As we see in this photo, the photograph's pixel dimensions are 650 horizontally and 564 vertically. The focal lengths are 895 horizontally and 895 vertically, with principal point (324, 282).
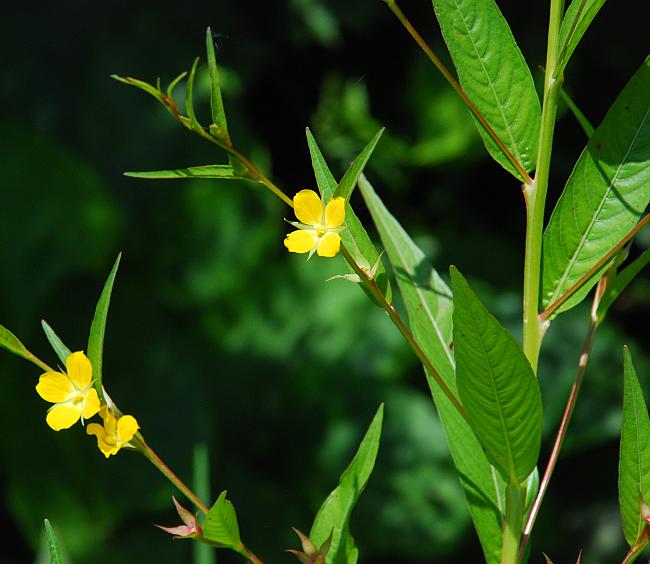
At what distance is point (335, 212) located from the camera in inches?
18.8

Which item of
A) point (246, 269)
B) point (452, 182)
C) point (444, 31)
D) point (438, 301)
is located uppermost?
point (444, 31)

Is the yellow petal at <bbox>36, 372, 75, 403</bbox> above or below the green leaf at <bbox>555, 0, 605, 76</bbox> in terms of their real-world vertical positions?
below

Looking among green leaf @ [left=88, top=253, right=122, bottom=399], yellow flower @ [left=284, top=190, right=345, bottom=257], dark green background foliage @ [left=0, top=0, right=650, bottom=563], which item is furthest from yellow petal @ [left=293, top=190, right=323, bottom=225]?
dark green background foliage @ [left=0, top=0, right=650, bottom=563]

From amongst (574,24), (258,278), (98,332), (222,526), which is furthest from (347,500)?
(258,278)

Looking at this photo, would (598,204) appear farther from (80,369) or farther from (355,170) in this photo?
(80,369)

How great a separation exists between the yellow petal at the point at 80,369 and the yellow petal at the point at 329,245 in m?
0.15

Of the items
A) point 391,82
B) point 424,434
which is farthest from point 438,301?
point 391,82

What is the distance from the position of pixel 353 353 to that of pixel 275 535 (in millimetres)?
374

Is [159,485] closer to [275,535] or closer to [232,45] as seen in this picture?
[275,535]

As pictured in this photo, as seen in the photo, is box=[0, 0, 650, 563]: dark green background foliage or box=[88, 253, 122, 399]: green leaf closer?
box=[88, 253, 122, 399]: green leaf

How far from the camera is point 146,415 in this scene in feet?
5.31

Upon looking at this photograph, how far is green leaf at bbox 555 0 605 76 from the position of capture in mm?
500

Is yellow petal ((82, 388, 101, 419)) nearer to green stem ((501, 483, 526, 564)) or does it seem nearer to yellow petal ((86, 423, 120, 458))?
yellow petal ((86, 423, 120, 458))

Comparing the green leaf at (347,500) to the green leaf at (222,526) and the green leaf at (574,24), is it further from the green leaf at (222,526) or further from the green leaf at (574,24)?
the green leaf at (574,24)
